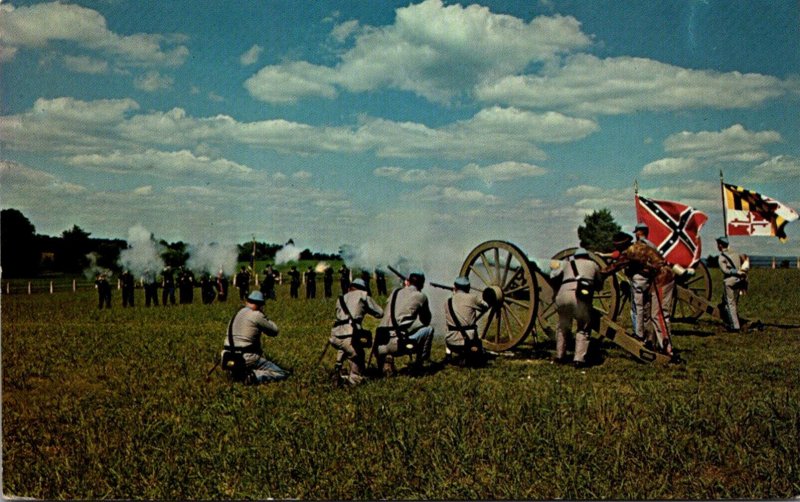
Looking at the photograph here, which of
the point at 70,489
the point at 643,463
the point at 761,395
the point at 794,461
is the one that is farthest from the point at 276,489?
the point at 761,395

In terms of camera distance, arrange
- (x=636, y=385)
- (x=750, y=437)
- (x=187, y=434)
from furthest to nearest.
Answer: (x=636, y=385), (x=187, y=434), (x=750, y=437)

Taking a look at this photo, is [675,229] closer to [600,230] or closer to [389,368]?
[389,368]

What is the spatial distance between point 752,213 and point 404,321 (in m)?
7.20

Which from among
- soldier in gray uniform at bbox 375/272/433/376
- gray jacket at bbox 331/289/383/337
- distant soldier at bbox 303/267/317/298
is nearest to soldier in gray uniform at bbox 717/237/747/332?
soldier in gray uniform at bbox 375/272/433/376

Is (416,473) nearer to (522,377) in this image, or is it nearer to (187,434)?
(187,434)

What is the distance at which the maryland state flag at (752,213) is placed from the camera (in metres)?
12.5

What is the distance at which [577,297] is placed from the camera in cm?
1025

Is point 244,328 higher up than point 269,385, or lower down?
higher up

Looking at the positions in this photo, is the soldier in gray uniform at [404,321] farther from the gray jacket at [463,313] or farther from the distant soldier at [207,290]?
the distant soldier at [207,290]

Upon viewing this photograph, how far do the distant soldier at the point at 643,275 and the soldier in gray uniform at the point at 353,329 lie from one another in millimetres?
3836

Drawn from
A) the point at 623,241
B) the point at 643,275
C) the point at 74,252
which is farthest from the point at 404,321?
the point at 74,252

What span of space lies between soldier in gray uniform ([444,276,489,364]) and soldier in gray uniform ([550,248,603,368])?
4.09ft

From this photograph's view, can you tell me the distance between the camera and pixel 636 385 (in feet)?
28.6

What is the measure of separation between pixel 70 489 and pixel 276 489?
67.1 inches
